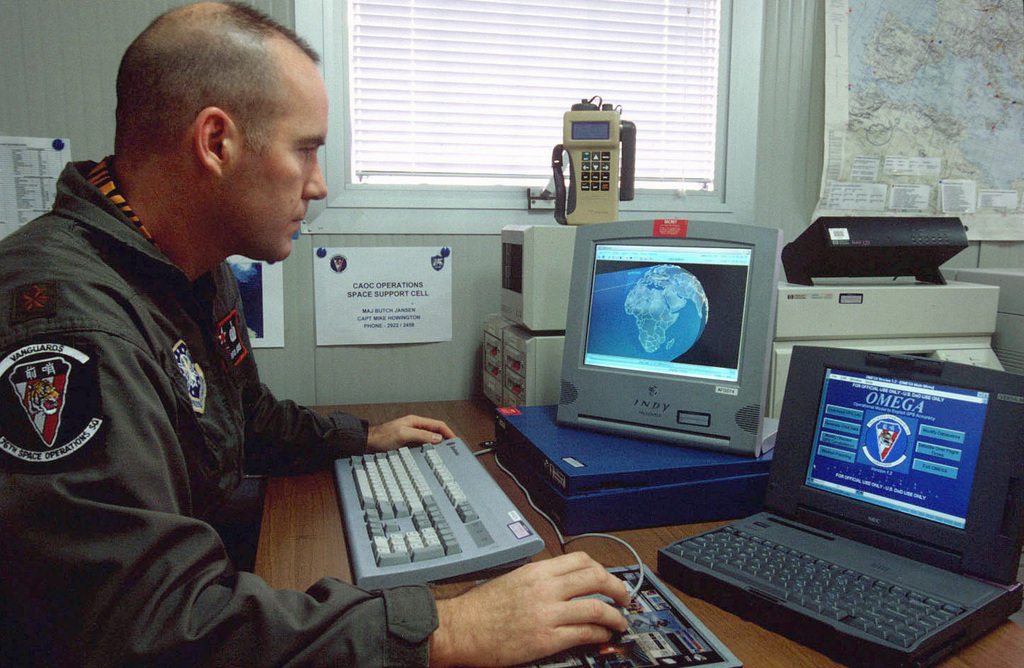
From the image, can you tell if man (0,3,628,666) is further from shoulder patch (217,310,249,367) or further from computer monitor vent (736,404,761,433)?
computer monitor vent (736,404,761,433)

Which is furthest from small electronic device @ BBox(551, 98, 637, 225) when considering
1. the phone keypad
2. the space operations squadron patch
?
the space operations squadron patch

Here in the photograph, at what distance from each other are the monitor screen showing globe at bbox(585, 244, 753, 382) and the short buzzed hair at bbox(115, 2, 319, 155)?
0.55 meters

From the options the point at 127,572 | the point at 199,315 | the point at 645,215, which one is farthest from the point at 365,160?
the point at 127,572

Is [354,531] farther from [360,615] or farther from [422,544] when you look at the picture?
[360,615]

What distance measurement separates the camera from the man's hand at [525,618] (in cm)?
62

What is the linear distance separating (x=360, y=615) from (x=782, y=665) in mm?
383

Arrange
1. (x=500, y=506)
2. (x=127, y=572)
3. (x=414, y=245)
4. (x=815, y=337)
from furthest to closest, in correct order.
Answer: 1. (x=414, y=245)
2. (x=815, y=337)
3. (x=500, y=506)
4. (x=127, y=572)

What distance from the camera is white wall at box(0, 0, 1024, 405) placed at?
142 cm

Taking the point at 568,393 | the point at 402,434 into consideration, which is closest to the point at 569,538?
the point at 568,393

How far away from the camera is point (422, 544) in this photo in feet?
2.52

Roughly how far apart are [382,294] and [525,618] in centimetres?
109

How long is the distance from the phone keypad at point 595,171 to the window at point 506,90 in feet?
1.13

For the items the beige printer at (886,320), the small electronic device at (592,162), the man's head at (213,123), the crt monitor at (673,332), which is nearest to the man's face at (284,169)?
the man's head at (213,123)

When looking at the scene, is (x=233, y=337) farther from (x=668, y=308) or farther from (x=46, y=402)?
(x=668, y=308)
